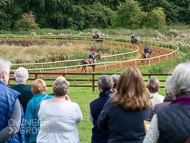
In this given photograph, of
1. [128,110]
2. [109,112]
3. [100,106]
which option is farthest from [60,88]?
[128,110]

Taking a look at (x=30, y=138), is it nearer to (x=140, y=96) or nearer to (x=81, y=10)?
(x=140, y=96)

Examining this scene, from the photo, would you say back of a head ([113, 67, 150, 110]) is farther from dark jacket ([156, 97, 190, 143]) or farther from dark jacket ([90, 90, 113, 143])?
dark jacket ([90, 90, 113, 143])

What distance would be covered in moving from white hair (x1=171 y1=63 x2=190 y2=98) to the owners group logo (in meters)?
1.80

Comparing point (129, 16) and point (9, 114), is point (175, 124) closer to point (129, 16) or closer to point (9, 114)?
point (9, 114)

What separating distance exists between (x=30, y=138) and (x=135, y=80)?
2025mm

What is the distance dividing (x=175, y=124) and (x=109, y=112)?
2.87 ft

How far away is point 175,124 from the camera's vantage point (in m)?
2.36

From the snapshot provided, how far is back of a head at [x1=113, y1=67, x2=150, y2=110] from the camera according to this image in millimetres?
2967

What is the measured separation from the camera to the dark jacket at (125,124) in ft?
9.80

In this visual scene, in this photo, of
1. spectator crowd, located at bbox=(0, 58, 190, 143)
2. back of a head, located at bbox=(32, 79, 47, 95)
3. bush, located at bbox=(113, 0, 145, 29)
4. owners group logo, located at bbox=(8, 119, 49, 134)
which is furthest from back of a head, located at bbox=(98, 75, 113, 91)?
bush, located at bbox=(113, 0, 145, 29)

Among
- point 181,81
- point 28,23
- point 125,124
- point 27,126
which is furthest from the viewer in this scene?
point 28,23

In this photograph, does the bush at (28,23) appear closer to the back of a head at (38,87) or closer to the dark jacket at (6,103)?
the back of a head at (38,87)

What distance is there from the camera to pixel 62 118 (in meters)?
3.65

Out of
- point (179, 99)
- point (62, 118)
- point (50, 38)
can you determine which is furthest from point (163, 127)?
point (50, 38)
